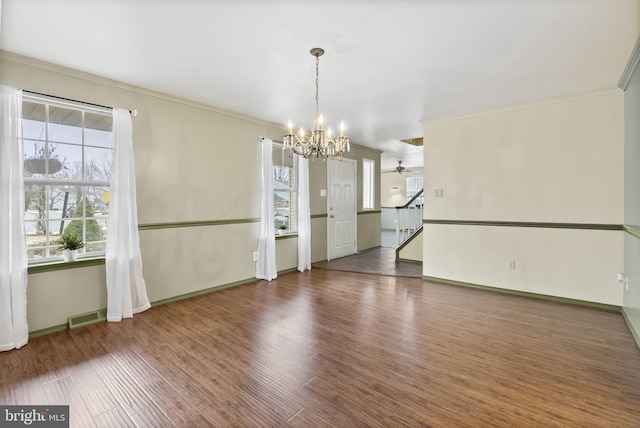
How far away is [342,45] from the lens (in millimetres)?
2486

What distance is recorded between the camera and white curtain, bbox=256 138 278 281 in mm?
4736

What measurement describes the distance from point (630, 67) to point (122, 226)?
17.3 ft

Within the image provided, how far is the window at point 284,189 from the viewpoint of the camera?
5.21 m

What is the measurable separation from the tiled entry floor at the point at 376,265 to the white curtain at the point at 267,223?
1.22m

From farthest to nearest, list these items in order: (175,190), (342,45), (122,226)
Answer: (175,190) → (122,226) → (342,45)

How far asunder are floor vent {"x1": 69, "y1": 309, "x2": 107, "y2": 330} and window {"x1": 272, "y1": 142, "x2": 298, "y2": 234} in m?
2.68

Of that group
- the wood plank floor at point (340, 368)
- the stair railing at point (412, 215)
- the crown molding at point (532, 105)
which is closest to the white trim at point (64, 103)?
the wood plank floor at point (340, 368)

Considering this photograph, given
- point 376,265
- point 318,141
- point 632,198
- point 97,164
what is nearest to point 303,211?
point 376,265

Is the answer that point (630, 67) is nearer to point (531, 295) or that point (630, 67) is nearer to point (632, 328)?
point (632, 328)

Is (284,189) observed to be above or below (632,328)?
above

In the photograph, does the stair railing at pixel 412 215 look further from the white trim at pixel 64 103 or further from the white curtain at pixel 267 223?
the white trim at pixel 64 103

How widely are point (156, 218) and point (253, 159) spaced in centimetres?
171

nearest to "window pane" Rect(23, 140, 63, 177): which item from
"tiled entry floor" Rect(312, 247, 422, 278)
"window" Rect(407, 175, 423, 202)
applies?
"tiled entry floor" Rect(312, 247, 422, 278)

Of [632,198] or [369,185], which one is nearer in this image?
[632,198]
